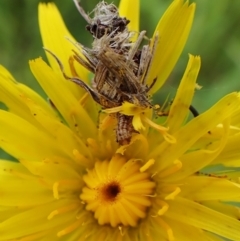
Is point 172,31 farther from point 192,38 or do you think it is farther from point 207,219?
point 192,38

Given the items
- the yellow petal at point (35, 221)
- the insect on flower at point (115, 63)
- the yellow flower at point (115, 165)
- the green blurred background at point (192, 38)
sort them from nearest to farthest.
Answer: the insect on flower at point (115, 63)
the yellow flower at point (115, 165)
the yellow petal at point (35, 221)
the green blurred background at point (192, 38)

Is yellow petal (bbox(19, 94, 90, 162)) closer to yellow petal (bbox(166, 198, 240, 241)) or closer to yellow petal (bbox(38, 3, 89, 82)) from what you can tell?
yellow petal (bbox(38, 3, 89, 82))

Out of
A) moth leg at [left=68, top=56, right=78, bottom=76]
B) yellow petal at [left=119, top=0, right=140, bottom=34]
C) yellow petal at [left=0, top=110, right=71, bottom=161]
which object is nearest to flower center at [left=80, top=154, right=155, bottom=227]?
yellow petal at [left=0, top=110, right=71, bottom=161]

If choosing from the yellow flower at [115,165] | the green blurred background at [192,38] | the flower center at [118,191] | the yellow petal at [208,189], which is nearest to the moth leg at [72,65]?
the yellow flower at [115,165]

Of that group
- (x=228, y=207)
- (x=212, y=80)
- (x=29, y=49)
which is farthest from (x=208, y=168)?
(x=29, y=49)

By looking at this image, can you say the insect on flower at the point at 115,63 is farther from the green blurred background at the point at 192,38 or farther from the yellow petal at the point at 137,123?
the green blurred background at the point at 192,38

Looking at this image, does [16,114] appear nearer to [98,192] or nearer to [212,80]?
[98,192]

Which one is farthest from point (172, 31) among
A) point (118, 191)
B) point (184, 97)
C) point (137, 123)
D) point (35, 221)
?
point (35, 221)
